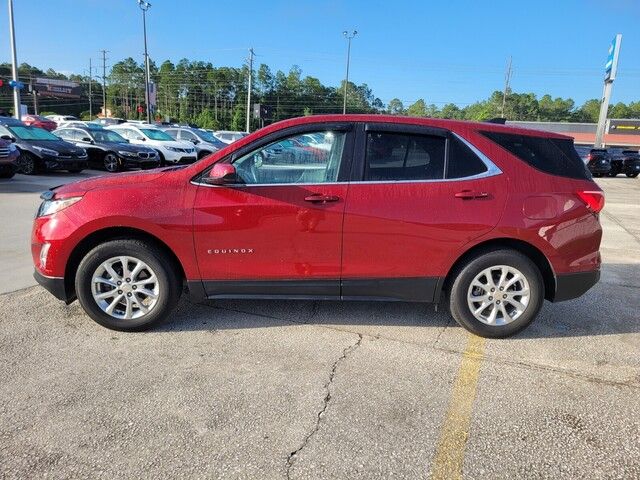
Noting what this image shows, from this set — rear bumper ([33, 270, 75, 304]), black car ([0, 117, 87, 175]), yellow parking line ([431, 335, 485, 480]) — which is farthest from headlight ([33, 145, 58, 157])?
yellow parking line ([431, 335, 485, 480])

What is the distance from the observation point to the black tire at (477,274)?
149 inches

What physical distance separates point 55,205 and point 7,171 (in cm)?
1018

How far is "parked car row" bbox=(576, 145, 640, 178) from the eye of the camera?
2442 centimetres

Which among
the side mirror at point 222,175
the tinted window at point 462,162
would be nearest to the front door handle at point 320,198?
the side mirror at point 222,175

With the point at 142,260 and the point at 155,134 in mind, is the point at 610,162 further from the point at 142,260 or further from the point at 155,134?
the point at 142,260

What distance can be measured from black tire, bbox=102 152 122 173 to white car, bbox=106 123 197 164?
2499 mm

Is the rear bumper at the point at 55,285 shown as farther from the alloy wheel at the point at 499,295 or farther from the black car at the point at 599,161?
the black car at the point at 599,161

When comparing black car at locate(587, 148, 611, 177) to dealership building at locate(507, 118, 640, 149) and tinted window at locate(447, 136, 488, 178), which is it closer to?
tinted window at locate(447, 136, 488, 178)

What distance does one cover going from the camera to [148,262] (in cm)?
376

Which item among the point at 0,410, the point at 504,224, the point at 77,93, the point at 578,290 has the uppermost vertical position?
the point at 77,93

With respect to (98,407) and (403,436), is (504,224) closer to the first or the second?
(403,436)

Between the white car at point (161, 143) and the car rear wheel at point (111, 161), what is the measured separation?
99.1 inches

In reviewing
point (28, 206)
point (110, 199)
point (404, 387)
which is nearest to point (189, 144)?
point (28, 206)

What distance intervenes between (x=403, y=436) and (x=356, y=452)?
0.30 meters
